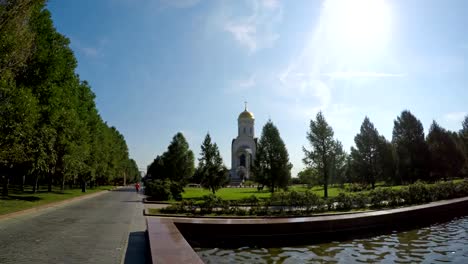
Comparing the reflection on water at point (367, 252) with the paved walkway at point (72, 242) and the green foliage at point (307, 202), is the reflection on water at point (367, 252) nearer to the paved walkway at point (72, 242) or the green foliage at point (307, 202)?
the paved walkway at point (72, 242)

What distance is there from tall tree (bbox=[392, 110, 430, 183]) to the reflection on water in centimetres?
3855

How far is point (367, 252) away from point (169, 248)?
5998 millimetres

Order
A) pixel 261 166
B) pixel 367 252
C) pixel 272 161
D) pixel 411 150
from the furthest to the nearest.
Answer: pixel 411 150 < pixel 261 166 < pixel 272 161 < pixel 367 252

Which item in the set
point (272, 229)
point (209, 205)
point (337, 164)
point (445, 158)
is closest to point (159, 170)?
point (337, 164)

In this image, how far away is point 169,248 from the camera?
6988mm

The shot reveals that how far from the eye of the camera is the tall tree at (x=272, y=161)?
124 ft

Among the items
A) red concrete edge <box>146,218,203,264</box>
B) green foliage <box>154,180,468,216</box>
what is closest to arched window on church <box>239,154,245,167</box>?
green foliage <box>154,180,468,216</box>

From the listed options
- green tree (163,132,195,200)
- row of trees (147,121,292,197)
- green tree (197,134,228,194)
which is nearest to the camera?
row of trees (147,121,292,197)

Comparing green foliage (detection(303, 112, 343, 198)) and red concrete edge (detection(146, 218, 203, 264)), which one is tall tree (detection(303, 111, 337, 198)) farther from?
red concrete edge (detection(146, 218, 203, 264))

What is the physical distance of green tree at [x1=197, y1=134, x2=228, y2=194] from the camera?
41500 mm

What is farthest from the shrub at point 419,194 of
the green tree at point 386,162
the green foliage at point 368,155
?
the green tree at point 386,162

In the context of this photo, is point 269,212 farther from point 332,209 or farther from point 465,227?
point 465,227

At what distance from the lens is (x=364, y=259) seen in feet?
29.5

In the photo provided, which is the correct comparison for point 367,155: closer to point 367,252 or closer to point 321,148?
point 321,148
